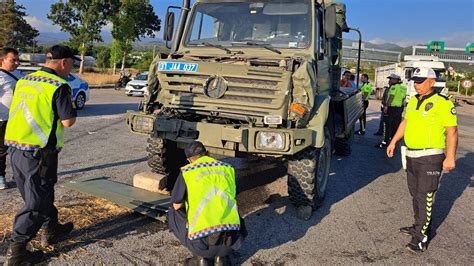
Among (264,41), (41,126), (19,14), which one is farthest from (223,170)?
(19,14)

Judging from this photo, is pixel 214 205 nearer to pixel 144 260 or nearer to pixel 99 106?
pixel 144 260

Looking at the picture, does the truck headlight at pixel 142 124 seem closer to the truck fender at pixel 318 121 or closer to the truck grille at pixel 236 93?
the truck grille at pixel 236 93

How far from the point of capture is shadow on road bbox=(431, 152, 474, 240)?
207 inches

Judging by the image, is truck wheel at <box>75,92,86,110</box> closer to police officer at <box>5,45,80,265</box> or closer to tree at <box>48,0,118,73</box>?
police officer at <box>5,45,80,265</box>

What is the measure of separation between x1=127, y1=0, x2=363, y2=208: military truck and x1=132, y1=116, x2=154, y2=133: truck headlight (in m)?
0.01

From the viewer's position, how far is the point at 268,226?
4.54 metres

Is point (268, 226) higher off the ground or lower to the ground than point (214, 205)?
lower

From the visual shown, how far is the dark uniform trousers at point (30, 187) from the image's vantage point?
3.29 m

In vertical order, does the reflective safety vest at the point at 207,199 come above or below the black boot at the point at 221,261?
above

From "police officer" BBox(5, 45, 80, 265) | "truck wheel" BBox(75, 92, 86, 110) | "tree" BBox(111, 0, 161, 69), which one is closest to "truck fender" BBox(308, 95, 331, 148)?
"police officer" BBox(5, 45, 80, 265)

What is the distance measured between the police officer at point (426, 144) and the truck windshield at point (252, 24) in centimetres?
160

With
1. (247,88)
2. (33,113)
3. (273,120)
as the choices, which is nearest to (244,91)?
(247,88)

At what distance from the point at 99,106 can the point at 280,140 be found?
12.5 metres

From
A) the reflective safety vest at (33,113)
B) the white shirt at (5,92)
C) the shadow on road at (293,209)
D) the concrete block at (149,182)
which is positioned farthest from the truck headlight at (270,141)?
the white shirt at (5,92)
